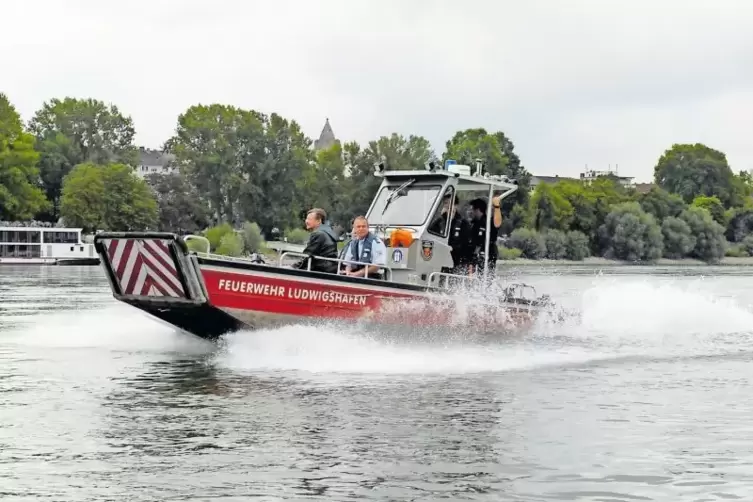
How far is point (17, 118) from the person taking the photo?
119 metres

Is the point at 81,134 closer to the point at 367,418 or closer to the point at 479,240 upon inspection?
the point at 479,240

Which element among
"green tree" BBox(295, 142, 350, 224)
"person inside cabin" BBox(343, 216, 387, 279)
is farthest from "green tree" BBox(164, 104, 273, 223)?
"person inside cabin" BBox(343, 216, 387, 279)

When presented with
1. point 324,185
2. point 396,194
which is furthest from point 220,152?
point 396,194

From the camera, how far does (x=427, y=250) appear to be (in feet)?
63.0

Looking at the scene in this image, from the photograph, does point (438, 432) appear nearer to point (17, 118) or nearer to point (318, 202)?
point (17, 118)

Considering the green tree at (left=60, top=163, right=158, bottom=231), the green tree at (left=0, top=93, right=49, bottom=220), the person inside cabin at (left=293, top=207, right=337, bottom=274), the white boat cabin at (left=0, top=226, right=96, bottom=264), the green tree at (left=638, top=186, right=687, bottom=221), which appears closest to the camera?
the person inside cabin at (left=293, top=207, right=337, bottom=274)

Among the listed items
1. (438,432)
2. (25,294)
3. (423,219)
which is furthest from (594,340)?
(25,294)

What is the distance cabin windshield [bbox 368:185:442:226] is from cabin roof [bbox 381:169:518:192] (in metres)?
0.18

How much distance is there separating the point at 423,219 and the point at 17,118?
4190 inches

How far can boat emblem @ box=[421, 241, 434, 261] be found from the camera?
1916 centimetres

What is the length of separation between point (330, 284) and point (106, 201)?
4089 inches

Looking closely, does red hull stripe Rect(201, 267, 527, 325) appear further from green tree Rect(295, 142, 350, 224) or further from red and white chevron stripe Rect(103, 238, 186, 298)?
green tree Rect(295, 142, 350, 224)

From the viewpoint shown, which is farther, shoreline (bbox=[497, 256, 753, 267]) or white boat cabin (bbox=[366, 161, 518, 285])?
shoreline (bbox=[497, 256, 753, 267])

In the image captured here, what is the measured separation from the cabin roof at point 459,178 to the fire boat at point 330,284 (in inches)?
1.1
